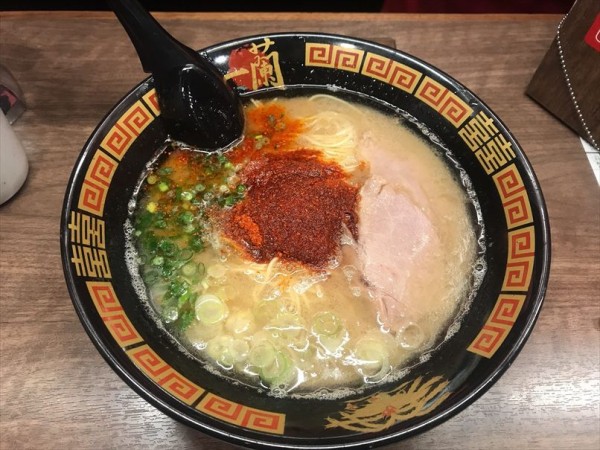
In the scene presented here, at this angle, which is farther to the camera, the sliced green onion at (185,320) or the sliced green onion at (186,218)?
the sliced green onion at (186,218)

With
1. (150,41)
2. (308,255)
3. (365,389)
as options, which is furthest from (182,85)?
(365,389)

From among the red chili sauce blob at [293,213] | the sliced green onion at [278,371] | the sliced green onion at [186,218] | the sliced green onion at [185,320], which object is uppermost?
the red chili sauce blob at [293,213]

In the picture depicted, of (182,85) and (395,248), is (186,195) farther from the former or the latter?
(395,248)

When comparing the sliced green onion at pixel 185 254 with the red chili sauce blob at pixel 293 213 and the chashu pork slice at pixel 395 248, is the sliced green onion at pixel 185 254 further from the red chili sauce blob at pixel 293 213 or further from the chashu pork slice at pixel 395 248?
the chashu pork slice at pixel 395 248

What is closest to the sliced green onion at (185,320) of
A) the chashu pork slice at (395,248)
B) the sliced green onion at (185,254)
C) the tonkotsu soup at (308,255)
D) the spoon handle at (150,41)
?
the tonkotsu soup at (308,255)

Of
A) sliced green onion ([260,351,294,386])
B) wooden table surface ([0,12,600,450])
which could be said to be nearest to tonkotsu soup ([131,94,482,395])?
sliced green onion ([260,351,294,386])

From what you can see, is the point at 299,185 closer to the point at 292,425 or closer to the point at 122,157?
the point at 122,157

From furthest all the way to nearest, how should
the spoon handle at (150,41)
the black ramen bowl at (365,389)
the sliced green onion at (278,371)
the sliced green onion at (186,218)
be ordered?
the sliced green onion at (186,218)
the spoon handle at (150,41)
the sliced green onion at (278,371)
the black ramen bowl at (365,389)
